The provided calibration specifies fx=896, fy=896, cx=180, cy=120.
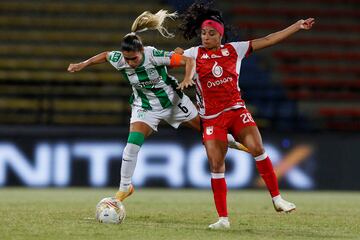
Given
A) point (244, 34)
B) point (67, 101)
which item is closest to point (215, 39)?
point (67, 101)

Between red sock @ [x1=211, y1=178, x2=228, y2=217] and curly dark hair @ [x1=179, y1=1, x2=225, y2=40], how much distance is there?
1344 millimetres

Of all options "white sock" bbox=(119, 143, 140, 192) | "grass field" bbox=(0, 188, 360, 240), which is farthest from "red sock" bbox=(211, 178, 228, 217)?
"white sock" bbox=(119, 143, 140, 192)

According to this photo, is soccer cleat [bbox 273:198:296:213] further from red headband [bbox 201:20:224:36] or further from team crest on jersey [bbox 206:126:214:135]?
red headband [bbox 201:20:224:36]

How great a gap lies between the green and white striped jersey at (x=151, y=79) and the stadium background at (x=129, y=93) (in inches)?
44.9

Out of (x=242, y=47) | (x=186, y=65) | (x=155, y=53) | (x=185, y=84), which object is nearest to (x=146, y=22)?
(x=155, y=53)

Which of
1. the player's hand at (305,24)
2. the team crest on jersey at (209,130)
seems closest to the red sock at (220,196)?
the team crest on jersey at (209,130)

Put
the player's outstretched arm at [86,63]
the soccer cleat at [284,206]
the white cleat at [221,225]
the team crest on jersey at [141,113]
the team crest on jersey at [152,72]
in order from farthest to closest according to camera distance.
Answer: the team crest on jersey at [141,113] < the team crest on jersey at [152,72] < the player's outstretched arm at [86,63] < the soccer cleat at [284,206] < the white cleat at [221,225]

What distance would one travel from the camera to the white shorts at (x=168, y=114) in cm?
849

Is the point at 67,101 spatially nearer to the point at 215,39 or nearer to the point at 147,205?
the point at 147,205

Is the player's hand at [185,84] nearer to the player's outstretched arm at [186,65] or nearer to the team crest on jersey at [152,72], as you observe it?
the player's outstretched arm at [186,65]

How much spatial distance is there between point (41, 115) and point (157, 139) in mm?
2338

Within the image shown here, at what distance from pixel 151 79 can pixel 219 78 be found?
3.70ft

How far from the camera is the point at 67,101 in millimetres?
16234

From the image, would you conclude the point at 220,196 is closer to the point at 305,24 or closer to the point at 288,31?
the point at 288,31
